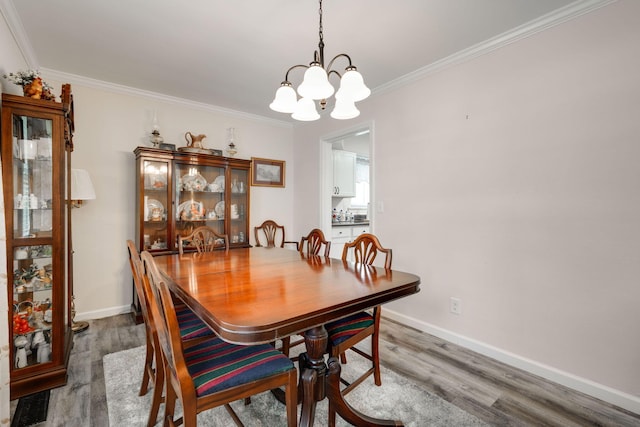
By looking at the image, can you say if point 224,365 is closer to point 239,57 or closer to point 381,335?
point 381,335

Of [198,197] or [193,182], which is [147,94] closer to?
[193,182]

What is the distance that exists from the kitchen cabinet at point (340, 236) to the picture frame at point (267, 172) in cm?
115

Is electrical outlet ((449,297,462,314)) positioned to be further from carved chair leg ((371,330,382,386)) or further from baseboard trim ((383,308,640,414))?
carved chair leg ((371,330,382,386))

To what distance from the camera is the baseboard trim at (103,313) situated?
9.60ft

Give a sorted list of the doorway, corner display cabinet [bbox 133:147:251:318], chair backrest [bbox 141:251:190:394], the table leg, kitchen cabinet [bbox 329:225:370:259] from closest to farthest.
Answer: chair backrest [bbox 141:251:190:394], the table leg, corner display cabinet [bbox 133:147:251:318], the doorway, kitchen cabinet [bbox 329:225:370:259]

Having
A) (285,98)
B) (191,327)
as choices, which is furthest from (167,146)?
(191,327)

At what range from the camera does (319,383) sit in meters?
1.33

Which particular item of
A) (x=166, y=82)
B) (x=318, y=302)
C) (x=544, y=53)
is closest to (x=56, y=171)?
(x=166, y=82)

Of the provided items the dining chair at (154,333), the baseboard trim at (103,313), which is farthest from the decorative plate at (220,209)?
the dining chair at (154,333)

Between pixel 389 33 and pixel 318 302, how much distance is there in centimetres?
203

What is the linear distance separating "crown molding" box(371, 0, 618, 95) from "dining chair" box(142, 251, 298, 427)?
8.59ft

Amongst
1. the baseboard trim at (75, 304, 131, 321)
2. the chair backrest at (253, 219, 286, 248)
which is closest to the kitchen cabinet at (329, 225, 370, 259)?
the chair backrest at (253, 219, 286, 248)

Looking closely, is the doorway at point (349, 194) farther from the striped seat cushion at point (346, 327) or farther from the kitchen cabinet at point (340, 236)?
the striped seat cushion at point (346, 327)

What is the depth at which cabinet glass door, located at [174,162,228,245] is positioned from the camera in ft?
10.9
